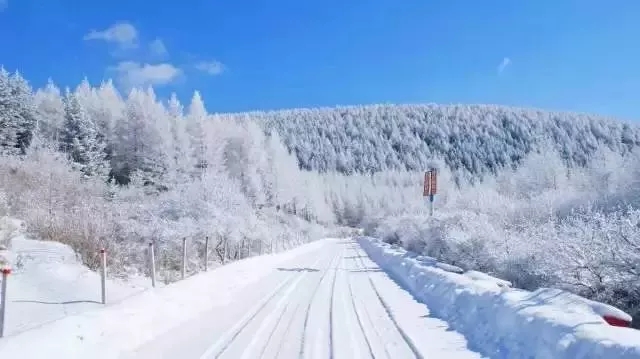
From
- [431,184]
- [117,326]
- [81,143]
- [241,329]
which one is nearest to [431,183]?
[431,184]

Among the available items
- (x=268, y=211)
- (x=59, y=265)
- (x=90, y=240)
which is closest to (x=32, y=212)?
(x=90, y=240)

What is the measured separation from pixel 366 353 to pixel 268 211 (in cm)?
7004

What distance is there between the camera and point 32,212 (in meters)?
20.2

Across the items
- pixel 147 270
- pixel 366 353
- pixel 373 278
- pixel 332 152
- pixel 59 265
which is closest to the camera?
pixel 366 353

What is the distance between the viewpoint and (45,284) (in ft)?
46.5

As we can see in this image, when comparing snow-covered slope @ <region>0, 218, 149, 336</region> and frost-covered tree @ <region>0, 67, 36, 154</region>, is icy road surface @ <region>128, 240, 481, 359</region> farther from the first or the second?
frost-covered tree @ <region>0, 67, 36, 154</region>

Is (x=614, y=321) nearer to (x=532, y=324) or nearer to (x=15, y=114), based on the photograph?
A: (x=532, y=324)

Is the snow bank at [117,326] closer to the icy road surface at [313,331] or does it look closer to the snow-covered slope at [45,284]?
the icy road surface at [313,331]

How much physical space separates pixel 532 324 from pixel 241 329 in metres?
5.08

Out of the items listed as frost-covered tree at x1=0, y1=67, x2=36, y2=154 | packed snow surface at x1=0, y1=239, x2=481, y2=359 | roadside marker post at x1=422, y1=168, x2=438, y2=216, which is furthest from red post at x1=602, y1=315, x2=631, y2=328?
frost-covered tree at x1=0, y1=67, x2=36, y2=154

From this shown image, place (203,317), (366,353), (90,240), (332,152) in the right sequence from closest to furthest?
Result: (366,353) < (203,317) < (90,240) < (332,152)

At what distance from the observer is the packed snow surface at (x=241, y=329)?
7.20 metres

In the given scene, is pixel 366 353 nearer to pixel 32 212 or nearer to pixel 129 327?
pixel 129 327

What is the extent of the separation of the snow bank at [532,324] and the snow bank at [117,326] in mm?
5390
